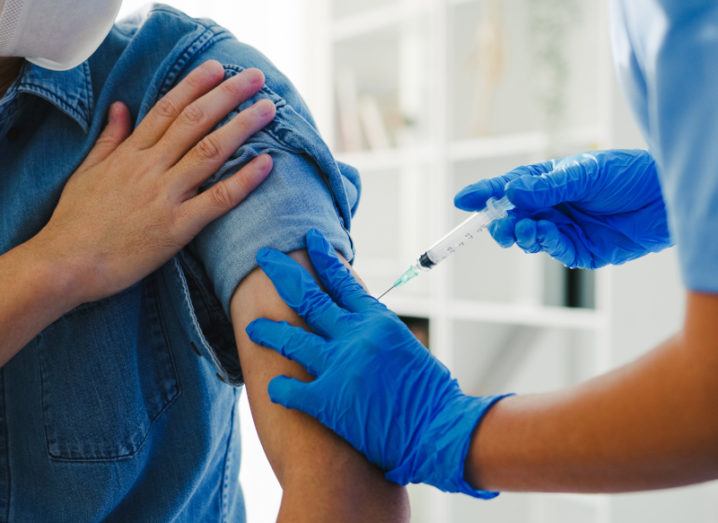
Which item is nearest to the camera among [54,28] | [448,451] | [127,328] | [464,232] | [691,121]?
[691,121]

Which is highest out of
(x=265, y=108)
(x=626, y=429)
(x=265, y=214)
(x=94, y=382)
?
(x=265, y=108)

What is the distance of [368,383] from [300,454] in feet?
0.33

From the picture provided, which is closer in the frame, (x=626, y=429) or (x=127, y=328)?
(x=626, y=429)

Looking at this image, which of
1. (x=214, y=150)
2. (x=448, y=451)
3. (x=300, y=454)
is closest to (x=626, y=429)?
(x=448, y=451)

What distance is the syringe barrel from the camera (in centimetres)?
105

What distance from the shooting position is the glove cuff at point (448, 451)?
0.71 meters

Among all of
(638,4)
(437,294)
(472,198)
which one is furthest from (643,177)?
(437,294)

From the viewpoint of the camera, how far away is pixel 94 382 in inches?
36.7

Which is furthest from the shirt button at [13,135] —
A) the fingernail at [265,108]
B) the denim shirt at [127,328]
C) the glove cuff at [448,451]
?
the glove cuff at [448,451]

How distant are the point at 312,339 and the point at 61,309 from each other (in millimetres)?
313

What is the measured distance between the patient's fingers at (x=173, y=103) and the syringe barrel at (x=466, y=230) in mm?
391

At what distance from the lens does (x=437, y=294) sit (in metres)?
2.92

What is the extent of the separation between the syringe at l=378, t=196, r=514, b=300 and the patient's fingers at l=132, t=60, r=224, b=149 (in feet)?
1.26

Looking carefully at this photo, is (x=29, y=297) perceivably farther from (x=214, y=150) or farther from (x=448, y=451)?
(x=448, y=451)
